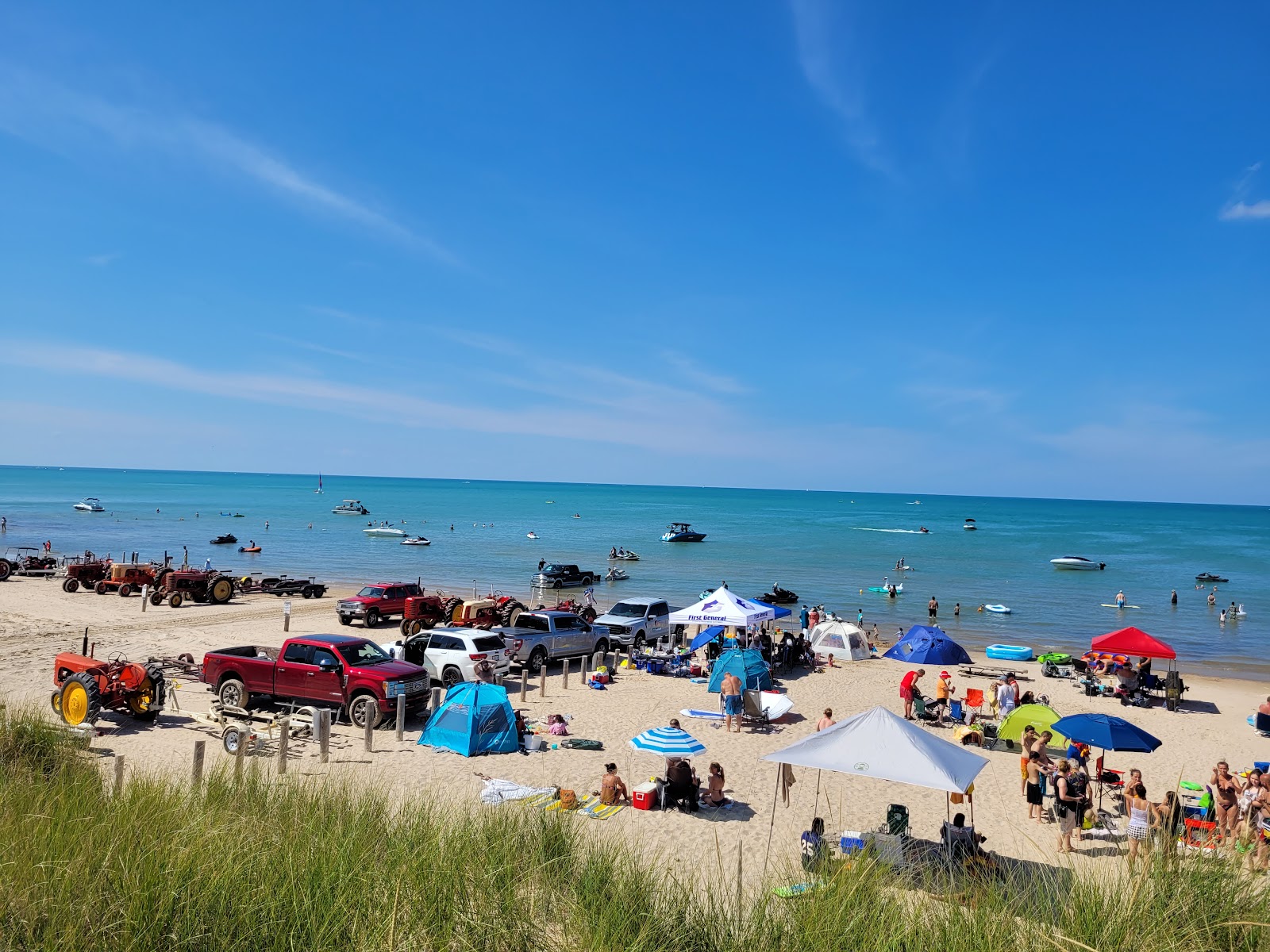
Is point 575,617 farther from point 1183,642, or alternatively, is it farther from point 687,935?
point 1183,642

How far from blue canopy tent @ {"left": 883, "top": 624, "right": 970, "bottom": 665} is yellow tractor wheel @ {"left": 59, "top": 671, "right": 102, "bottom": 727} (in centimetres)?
2029

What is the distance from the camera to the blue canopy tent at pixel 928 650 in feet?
79.5

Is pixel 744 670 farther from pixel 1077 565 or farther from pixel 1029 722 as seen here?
pixel 1077 565

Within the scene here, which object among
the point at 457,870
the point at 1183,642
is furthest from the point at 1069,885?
Answer: the point at 1183,642

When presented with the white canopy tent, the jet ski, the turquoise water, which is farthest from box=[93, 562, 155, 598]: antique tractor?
the jet ski

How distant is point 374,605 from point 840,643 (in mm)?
17179

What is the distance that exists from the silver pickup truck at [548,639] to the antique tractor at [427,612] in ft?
21.8

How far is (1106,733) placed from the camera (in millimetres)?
14180

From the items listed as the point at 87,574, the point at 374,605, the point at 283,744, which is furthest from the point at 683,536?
the point at 283,744

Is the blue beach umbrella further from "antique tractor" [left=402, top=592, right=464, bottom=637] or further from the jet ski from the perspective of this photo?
the jet ski

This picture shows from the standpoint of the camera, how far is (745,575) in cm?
5928

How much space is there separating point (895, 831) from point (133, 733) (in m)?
13.5

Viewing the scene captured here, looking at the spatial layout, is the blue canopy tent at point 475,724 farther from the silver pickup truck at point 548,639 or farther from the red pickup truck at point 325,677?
the silver pickup truck at point 548,639

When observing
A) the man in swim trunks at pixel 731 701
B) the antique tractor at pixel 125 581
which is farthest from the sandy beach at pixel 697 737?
the antique tractor at pixel 125 581
